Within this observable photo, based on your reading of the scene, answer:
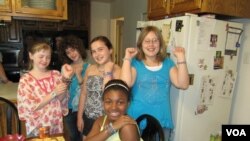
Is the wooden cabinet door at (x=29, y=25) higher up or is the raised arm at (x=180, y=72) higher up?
the wooden cabinet door at (x=29, y=25)

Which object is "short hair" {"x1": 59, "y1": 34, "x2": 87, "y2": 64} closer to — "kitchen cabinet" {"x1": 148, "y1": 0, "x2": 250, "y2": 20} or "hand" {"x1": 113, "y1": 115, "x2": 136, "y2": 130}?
"kitchen cabinet" {"x1": 148, "y1": 0, "x2": 250, "y2": 20}

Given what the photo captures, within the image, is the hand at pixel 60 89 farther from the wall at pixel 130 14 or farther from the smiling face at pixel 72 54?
the wall at pixel 130 14

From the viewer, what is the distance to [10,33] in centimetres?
381

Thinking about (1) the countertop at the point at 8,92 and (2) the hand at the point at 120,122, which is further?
(1) the countertop at the point at 8,92

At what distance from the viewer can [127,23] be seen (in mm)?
4113

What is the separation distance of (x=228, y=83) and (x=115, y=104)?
1311mm

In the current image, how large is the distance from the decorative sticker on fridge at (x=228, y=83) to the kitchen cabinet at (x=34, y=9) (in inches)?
71.4

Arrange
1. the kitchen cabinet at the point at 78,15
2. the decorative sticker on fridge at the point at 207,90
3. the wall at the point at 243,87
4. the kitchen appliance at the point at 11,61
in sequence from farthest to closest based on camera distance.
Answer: the kitchen cabinet at the point at 78,15 < the kitchen appliance at the point at 11,61 < the wall at the point at 243,87 < the decorative sticker on fridge at the point at 207,90

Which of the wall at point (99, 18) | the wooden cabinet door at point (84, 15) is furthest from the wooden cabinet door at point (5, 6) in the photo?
the wall at point (99, 18)

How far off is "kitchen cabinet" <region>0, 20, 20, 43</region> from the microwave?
7.2 inches

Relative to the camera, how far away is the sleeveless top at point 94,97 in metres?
1.48

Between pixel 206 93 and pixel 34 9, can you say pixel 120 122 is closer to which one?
pixel 206 93

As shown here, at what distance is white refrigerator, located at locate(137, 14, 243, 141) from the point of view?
1.66 m

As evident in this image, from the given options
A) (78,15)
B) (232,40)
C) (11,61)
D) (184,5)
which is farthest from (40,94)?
(78,15)
